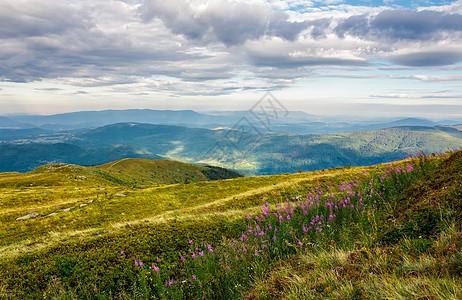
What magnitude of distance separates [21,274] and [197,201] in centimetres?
2132

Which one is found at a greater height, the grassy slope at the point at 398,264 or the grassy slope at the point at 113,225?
the grassy slope at the point at 398,264

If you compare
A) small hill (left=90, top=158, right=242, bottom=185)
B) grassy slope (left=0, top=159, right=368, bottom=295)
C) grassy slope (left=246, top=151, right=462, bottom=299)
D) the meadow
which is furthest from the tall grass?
small hill (left=90, top=158, right=242, bottom=185)

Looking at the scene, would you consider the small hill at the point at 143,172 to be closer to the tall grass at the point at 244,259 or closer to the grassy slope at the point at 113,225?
the grassy slope at the point at 113,225

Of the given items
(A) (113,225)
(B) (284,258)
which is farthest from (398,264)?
(A) (113,225)

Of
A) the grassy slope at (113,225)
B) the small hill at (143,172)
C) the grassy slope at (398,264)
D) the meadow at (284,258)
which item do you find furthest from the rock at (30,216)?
the small hill at (143,172)

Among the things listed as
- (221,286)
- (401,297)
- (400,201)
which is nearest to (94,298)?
(221,286)

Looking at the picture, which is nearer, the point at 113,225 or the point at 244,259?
the point at 244,259

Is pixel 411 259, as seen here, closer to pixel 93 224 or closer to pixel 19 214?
pixel 93 224

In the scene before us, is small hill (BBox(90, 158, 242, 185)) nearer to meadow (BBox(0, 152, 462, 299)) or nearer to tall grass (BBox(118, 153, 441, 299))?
meadow (BBox(0, 152, 462, 299))

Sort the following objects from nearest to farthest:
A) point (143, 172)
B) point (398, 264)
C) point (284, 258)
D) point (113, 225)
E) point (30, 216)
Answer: point (398, 264), point (284, 258), point (113, 225), point (30, 216), point (143, 172)

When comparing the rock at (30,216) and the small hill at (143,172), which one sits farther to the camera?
the small hill at (143,172)

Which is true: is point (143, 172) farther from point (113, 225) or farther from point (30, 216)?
point (113, 225)

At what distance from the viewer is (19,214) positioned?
24.4 meters

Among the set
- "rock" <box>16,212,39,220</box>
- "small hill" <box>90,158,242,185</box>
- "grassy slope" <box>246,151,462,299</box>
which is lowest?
"small hill" <box>90,158,242,185</box>
